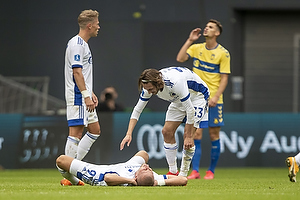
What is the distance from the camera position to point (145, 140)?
1430cm

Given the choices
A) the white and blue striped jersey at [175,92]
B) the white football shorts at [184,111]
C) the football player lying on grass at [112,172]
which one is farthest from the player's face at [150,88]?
the white football shorts at [184,111]

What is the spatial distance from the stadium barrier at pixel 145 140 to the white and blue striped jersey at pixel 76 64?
578cm

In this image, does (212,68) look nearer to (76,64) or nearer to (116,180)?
(76,64)

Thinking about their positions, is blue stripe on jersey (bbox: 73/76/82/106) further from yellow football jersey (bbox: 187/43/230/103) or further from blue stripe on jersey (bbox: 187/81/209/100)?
yellow football jersey (bbox: 187/43/230/103)

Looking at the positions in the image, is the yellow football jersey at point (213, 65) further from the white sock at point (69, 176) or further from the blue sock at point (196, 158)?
the white sock at point (69, 176)

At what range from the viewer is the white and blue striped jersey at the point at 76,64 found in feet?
27.1

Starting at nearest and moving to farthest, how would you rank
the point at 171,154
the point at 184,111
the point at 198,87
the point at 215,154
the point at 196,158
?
the point at 198,87 < the point at 184,111 < the point at 171,154 < the point at 196,158 < the point at 215,154

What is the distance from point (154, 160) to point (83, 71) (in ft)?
20.0

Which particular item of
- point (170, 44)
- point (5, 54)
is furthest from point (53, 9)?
point (170, 44)

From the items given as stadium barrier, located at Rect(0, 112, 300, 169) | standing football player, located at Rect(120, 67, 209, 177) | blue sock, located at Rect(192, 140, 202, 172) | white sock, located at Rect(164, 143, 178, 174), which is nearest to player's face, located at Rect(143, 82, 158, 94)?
standing football player, located at Rect(120, 67, 209, 177)

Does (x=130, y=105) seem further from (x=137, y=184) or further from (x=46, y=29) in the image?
(x=137, y=184)

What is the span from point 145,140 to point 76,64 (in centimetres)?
628

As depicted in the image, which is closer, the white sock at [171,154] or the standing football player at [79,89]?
the standing football player at [79,89]

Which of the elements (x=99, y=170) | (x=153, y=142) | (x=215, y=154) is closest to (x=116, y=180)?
(x=99, y=170)
